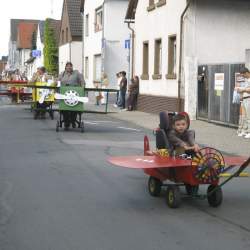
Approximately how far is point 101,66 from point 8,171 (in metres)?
29.3

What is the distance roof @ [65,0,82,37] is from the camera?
5056cm

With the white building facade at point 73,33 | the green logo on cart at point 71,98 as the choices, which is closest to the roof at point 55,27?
the white building facade at point 73,33

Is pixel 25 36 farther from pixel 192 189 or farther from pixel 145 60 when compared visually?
pixel 192 189

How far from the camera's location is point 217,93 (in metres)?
20.5

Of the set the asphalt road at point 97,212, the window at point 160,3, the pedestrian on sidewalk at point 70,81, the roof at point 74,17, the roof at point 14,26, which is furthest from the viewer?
the roof at point 14,26

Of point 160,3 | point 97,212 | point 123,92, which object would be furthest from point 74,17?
point 97,212

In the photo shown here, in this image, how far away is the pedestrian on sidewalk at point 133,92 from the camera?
1157 inches

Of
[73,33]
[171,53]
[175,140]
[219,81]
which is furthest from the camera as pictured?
[73,33]

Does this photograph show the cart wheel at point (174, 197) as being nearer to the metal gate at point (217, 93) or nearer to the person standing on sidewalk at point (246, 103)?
the person standing on sidewalk at point (246, 103)

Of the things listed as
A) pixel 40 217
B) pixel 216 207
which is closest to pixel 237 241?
pixel 216 207

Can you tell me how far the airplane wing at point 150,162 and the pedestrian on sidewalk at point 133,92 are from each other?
2145cm

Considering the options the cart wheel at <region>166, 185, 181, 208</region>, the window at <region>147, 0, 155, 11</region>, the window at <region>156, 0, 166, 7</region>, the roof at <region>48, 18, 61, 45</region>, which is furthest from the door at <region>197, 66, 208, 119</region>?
the roof at <region>48, 18, 61, 45</region>

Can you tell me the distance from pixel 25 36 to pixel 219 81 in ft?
326

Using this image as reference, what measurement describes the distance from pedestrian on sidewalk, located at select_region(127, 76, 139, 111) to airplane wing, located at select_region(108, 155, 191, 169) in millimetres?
21453
